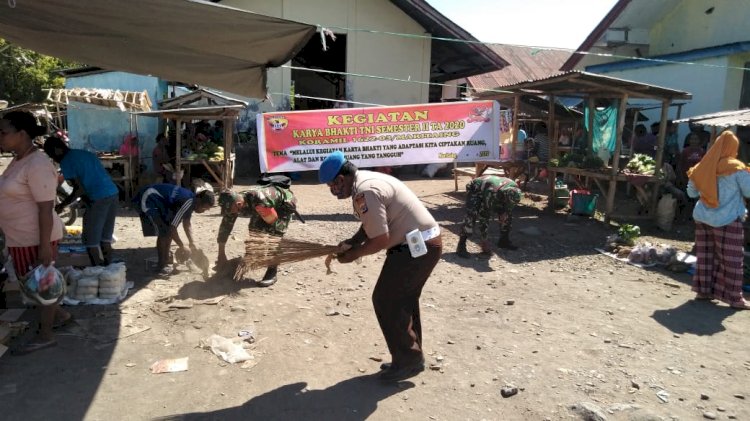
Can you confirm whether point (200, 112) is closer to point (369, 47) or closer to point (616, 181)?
point (369, 47)

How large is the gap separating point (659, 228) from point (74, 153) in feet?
28.4

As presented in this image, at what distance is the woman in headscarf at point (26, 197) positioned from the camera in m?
3.48

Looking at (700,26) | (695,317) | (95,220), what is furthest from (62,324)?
(700,26)

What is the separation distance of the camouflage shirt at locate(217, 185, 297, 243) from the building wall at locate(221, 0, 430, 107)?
364 inches

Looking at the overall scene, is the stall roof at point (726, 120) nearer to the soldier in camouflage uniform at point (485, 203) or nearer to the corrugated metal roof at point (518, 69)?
the soldier in camouflage uniform at point (485, 203)

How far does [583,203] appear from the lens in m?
9.04

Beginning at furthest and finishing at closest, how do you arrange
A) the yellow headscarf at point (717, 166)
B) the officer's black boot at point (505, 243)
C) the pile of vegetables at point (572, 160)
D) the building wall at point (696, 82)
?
the building wall at point (696, 82), the pile of vegetables at point (572, 160), the officer's black boot at point (505, 243), the yellow headscarf at point (717, 166)

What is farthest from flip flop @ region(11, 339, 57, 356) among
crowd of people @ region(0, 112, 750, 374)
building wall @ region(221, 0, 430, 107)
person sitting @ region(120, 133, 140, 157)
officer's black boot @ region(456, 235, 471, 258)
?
building wall @ region(221, 0, 430, 107)

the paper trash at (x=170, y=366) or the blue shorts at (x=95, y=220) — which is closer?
the paper trash at (x=170, y=366)

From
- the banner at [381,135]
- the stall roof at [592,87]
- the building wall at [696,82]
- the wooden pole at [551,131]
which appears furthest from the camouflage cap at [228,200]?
the building wall at [696,82]

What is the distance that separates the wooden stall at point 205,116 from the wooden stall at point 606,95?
5.33 meters

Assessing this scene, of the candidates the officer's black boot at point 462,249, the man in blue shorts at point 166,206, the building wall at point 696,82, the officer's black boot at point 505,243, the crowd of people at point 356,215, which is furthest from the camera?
the building wall at point 696,82

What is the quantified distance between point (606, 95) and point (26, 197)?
8.82 meters

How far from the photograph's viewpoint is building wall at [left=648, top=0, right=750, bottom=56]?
1216 cm
